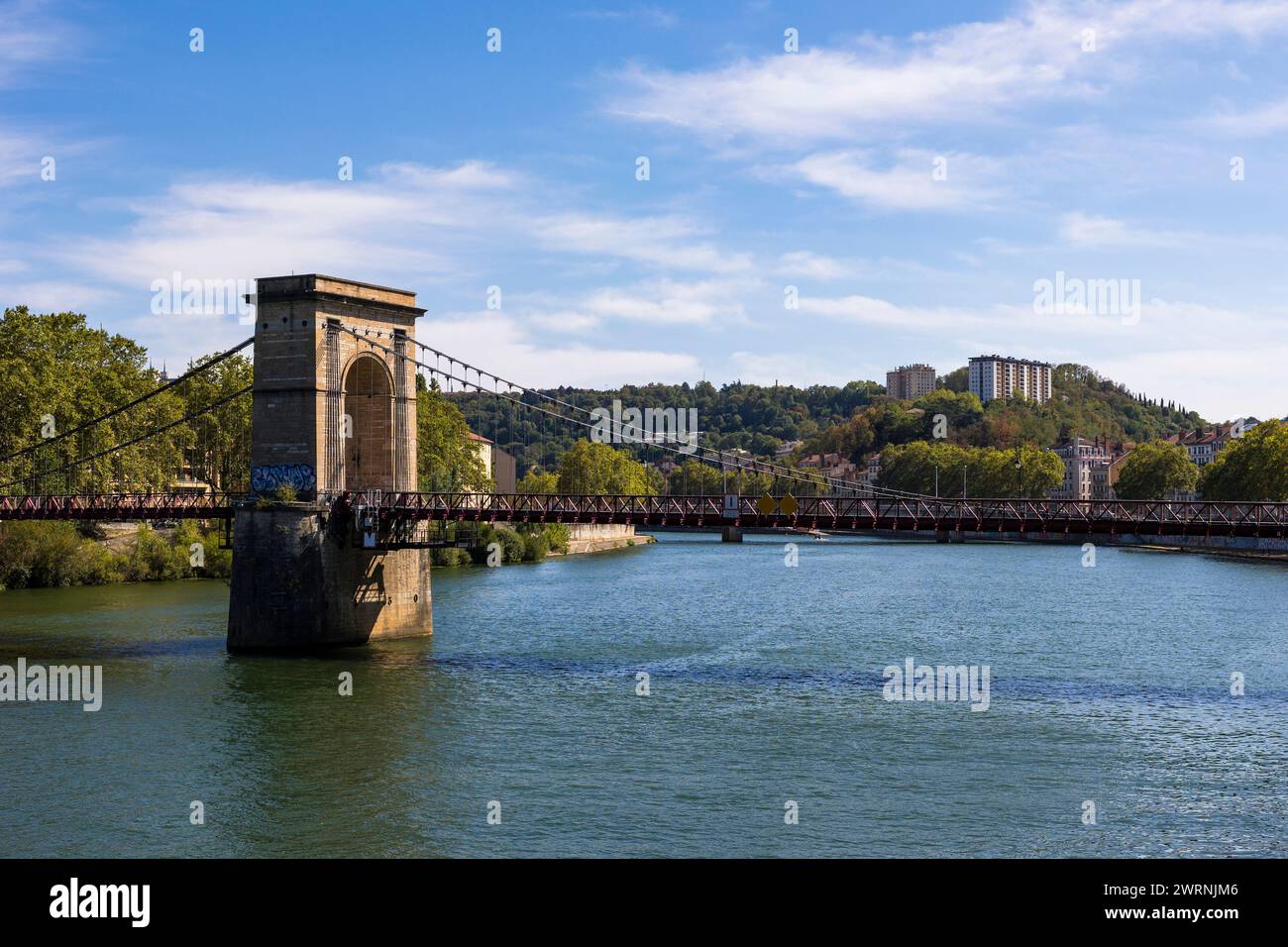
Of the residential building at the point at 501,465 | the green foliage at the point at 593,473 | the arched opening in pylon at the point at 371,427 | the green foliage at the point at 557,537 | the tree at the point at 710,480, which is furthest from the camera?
the tree at the point at 710,480

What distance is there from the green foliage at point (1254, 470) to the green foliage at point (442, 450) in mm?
60348

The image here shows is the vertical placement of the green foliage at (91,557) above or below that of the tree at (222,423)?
below

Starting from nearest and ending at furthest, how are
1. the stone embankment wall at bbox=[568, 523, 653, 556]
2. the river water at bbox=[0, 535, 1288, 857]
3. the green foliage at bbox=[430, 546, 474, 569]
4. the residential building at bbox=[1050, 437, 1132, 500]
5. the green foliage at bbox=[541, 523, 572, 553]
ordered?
the river water at bbox=[0, 535, 1288, 857]
the green foliage at bbox=[430, 546, 474, 569]
the green foliage at bbox=[541, 523, 572, 553]
the stone embankment wall at bbox=[568, 523, 653, 556]
the residential building at bbox=[1050, 437, 1132, 500]

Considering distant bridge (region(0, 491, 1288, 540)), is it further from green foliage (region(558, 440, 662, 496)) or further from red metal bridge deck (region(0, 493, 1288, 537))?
green foliage (region(558, 440, 662, 496))

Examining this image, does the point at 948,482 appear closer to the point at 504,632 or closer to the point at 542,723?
the point at 504,632

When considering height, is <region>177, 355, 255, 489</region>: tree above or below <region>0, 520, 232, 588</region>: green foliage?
above

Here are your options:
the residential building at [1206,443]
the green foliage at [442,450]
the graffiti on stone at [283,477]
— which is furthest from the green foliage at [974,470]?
the graffiti on stone at [283,477]

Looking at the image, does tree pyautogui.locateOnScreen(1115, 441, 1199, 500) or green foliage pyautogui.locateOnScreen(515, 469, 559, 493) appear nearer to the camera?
green foliage pyautogui.locateOnScreen(515, 469, 559, 493)

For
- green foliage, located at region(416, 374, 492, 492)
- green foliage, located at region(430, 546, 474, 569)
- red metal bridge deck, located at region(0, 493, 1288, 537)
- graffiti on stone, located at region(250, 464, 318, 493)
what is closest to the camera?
red metal bridge deck, located at region(0, 493, 1288, 537)

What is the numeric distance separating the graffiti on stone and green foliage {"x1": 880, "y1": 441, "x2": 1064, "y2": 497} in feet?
409

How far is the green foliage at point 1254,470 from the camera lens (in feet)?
319

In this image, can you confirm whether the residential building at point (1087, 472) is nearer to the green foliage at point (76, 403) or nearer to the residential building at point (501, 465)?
the residential building at point (501, 465)

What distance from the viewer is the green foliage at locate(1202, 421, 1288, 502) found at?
319 ft

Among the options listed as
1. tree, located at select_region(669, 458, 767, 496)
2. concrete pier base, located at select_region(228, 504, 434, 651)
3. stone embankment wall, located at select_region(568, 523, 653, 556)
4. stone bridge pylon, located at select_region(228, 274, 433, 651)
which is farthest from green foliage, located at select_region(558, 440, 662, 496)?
concrete pier base, located at select_region(228, 504, 434, 651)
